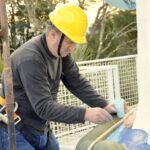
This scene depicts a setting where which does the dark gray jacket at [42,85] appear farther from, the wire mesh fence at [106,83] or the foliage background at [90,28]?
the foliage background at [90,28]

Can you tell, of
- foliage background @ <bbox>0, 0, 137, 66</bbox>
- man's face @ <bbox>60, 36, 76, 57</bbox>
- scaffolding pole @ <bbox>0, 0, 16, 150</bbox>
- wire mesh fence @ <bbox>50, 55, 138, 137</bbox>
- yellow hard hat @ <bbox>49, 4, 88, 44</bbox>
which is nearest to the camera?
scaffolding pole @ <bbox>0, 0, 16, 150</bbox>

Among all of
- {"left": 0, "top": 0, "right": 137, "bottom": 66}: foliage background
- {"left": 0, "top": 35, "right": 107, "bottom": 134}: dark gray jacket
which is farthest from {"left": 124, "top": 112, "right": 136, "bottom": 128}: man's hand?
{"left": 0, "top": 0, "right": 137, "bottom": 66}: foliage background

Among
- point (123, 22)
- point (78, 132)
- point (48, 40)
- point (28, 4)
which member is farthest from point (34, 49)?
point (123, 22)

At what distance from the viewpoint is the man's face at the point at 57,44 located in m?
2.50

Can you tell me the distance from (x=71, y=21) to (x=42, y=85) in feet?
1.28

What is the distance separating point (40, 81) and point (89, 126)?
2544 mm

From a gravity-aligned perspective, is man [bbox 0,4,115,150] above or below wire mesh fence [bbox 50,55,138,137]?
above

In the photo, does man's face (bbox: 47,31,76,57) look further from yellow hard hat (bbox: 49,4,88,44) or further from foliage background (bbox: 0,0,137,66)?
foliage background (bbox: 0,0,137,66)

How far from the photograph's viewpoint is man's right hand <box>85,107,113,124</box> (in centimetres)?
212

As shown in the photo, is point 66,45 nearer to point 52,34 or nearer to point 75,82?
point 52,34

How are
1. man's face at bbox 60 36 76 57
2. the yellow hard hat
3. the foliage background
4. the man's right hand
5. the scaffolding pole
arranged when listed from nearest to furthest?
the scaffolding pole → the man's right hand → the yellow hard hat → man's face at bbox 60 36 76 57 → the foliage background

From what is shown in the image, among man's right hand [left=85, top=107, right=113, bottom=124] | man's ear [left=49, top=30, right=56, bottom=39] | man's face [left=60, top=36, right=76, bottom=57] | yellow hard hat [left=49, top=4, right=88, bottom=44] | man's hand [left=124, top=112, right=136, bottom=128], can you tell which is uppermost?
yellow hard hat [left=49, top=4, right=88, bottom=44]

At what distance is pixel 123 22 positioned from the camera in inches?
448

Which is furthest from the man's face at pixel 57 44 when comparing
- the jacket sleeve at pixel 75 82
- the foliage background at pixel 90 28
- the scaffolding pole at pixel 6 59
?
the foliage background at pixel 90 28
